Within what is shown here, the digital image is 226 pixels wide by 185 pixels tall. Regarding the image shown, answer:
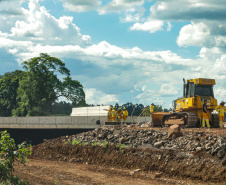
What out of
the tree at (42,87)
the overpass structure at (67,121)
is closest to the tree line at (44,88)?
the tree at (42,87)

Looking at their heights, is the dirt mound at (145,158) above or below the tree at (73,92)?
below

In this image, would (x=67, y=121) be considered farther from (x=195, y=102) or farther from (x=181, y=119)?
(x=195, y=102)

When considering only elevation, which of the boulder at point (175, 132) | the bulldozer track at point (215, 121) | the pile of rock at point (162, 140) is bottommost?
the pile of rock at point (162, 140)

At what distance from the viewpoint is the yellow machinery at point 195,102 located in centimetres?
2230

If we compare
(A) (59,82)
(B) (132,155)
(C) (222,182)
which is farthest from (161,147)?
(A) (59,82)

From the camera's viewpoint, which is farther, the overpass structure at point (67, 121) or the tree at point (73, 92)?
the tree at point (73, 92)

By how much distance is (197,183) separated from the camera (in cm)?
1477

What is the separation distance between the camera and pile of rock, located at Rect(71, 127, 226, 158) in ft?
53.8

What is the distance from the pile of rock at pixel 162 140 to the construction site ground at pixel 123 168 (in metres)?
0.43

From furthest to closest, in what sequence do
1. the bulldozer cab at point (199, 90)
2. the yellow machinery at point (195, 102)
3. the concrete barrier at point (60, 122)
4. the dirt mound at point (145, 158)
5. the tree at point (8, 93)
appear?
the tree at point (8, 93) → the concrete barrier at point (60, 122) → the bulldozer cab at point (199, 90) → the yellow machinery at point (195, 102) → the dirt mound at point (145, 158)

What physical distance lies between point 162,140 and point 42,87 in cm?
A: 4601

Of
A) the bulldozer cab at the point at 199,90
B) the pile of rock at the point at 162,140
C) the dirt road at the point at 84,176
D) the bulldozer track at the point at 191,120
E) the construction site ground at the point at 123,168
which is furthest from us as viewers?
the bulldozer cab at the point at 199,90

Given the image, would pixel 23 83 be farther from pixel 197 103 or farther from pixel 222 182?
pixel 222 182

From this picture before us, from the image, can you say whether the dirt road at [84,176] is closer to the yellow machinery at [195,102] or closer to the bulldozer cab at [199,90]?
the yellow machinery at [195,102]
